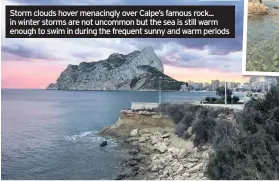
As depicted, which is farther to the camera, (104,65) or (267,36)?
(104,65)

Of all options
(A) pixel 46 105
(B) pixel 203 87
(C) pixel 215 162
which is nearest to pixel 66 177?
(C) pixel 215 162

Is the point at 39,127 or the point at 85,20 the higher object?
the point at 85,20

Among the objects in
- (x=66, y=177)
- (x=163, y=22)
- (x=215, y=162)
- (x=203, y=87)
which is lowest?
(x=66, y=177)

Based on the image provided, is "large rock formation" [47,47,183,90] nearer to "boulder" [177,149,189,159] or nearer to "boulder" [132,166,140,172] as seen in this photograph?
"boulder" [177,149,189,159]

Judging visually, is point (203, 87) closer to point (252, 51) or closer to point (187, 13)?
point (252, 51)

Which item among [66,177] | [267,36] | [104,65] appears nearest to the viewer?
[267,36]

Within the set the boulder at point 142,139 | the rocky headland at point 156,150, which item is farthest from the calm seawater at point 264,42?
the boulder at point 142,139

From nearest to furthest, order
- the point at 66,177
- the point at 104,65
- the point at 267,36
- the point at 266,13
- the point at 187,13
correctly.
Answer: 1. the point at 187,13
2. the point at 266,13
3. the point at 267,36
4. the point at 66,177
5. the point at 104,65
